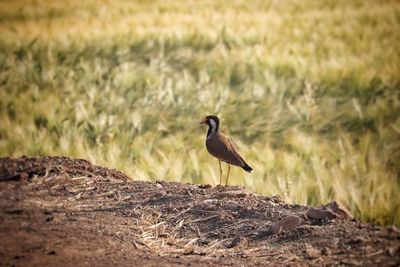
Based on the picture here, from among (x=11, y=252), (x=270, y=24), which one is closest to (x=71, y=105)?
(x=11, y=252)

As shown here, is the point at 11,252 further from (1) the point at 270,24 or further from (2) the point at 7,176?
(1) the point at 270,24

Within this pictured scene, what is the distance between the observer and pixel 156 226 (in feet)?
13.5

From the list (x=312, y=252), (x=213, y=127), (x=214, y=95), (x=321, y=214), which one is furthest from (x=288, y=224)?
(x=214, y=95)

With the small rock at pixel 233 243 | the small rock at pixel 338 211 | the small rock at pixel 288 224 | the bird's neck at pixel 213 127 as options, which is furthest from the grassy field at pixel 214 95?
the small rock at pixel 233 243

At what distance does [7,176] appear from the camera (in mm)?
4367

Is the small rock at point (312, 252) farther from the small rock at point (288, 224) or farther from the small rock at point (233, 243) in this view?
the small rock at point (233, 243)

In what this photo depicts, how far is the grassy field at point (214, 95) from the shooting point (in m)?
5.85

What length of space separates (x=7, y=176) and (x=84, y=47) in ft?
23.9

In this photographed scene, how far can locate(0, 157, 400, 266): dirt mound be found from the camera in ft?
11.8

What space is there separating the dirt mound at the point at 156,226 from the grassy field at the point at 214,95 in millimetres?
839

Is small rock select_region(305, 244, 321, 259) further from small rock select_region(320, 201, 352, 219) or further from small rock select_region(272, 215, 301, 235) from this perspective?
small rock select_region(320, 201, 352, 219)

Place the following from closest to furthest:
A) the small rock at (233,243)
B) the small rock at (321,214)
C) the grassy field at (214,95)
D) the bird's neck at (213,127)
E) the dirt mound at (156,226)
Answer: the dirt mound at (156,226) < the small rock at (233,243) < the small rock at (321,214) < the bird's neck at (213,127) < the grassy field at (214,95)

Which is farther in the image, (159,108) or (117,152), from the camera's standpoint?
(159,108)

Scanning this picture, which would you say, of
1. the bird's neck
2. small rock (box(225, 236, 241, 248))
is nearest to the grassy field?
the bird's neck
